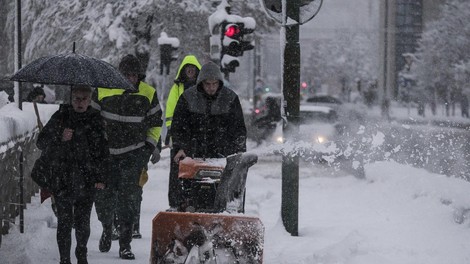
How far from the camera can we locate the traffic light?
1748 centimetres

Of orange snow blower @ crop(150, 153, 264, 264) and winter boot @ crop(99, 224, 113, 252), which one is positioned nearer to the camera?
orange snow blower @ crop(150, 153, 264, 264)

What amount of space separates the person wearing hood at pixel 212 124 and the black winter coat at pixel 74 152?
753mm

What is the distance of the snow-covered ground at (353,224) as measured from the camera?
8195 mm

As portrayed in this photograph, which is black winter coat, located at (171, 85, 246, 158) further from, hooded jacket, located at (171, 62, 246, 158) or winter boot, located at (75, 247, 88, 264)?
winter boot, located at (75, 247, 88, 264)

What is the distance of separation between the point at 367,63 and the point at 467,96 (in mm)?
56413

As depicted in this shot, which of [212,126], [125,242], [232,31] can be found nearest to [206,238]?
[212,126]

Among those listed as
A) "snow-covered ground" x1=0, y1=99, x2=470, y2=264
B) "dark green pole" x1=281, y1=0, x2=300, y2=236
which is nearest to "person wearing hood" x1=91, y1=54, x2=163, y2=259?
"snow-covered ground" x1=0, y1=99, x2=470, y2=264

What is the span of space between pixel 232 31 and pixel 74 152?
10704mm

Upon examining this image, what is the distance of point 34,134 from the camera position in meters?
11.7

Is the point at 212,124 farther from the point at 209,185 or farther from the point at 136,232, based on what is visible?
the point at 136,232

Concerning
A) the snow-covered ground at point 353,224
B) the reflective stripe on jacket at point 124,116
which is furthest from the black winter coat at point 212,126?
the snow-covered ground at point 353,224

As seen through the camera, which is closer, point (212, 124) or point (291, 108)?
point (212, 124)

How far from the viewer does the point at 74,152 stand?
7094 millimetres

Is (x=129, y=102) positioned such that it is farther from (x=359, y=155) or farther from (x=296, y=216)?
(x=359, y=155)
